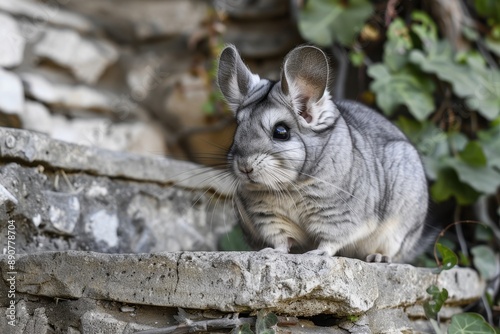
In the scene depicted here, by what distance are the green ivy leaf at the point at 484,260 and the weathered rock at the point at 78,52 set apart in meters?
→ 2.40

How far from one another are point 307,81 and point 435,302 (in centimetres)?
95

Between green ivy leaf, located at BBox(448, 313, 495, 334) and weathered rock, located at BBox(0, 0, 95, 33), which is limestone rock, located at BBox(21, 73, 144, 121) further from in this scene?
green ivy leaf, located at BBox(448, 313, 495, 334)

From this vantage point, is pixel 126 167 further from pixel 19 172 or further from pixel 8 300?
pixel 8 300

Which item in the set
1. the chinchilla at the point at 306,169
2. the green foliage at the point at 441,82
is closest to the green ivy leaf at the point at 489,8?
the green foliage at the point at 441,82

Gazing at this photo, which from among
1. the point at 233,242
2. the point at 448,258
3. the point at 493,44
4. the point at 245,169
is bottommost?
the point at 233,242

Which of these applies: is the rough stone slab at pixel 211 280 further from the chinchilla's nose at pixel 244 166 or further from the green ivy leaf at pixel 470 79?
the green ivy leaf at pixel 470 79

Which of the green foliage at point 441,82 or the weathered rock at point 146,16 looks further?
the weathered rock at point 146,16

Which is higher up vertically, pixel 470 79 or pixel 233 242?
pixel 470 79

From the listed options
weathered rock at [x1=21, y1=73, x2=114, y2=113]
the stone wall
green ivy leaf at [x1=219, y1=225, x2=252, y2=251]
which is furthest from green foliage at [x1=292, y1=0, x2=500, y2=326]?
weathered rock at [x1=21, y1=73, x2=114, y2=113]

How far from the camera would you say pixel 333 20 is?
4.00 m

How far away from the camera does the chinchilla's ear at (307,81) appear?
7.76 ft

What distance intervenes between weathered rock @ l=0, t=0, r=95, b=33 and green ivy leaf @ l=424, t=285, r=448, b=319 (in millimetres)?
2613

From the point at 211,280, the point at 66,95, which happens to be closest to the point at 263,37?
the point at 66,95

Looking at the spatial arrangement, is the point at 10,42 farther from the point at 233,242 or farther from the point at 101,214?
the point at 233,242
